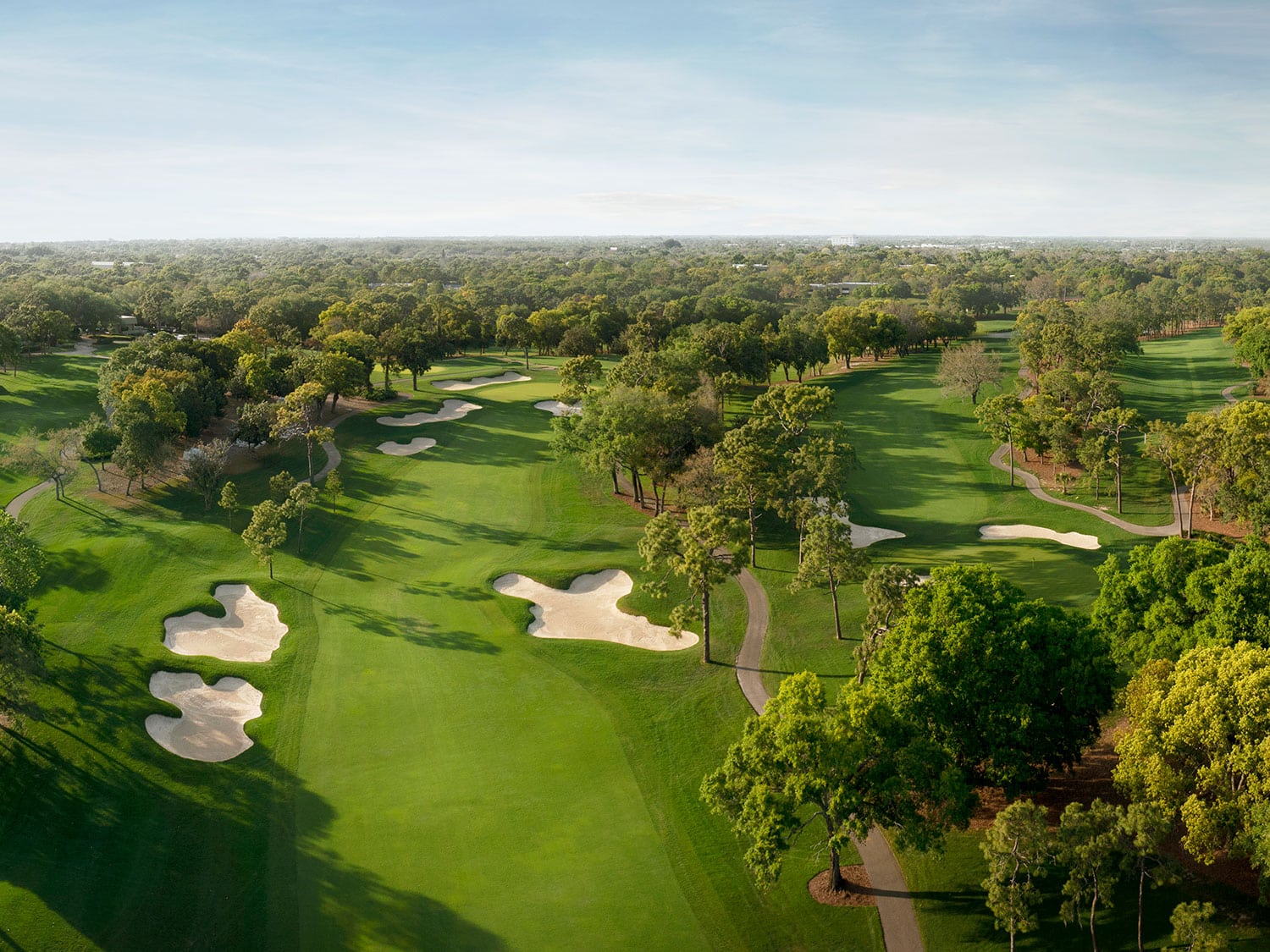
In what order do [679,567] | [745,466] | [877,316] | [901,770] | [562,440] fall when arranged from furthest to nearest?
[877,316] → [562,440] → [745,466] → [679,567] → [901,770]

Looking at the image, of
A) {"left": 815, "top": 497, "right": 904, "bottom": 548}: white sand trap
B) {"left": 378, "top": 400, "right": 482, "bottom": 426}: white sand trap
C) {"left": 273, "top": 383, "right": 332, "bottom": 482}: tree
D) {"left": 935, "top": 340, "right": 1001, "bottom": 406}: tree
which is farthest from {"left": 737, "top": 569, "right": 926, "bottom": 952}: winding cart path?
{"left": 935, "top": 340, "right": 1001, "bottom": 406}: tree

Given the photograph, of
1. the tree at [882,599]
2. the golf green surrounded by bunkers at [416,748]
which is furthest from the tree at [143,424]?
the tree at [882,599]

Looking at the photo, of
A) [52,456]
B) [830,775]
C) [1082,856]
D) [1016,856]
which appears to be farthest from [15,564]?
[1082,856]

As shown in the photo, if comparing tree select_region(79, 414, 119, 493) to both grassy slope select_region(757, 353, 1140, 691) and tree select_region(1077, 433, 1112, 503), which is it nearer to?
grassy slope select_region(757, 353, 1140, 691)

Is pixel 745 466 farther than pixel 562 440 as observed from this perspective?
No

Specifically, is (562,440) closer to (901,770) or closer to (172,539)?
(172,539)

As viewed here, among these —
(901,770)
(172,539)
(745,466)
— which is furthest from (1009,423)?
(172,539)

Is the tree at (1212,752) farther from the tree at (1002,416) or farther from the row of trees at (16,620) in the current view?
the tree at (1002,416)
